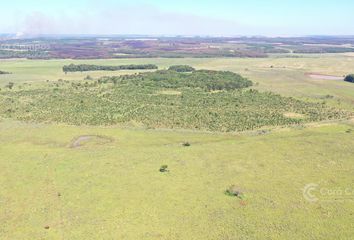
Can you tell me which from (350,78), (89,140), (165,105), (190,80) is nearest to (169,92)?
(190,80)

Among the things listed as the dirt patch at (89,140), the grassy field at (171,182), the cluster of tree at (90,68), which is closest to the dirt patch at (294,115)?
the grassy field at (171,182)

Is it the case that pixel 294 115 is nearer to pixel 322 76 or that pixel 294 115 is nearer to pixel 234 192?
pixel 234 192

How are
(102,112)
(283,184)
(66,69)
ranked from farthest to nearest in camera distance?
(66,69) < (102,112) < (283,184)

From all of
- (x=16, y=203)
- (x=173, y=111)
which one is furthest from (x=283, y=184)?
(x=173, y=111)

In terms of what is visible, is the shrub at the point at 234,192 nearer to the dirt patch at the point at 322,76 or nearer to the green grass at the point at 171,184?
the green grass at the point at 171,184

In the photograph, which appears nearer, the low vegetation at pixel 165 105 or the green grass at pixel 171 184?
the green grass at pixel 171 184

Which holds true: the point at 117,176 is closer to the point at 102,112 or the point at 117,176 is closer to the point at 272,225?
the point at 272,225
